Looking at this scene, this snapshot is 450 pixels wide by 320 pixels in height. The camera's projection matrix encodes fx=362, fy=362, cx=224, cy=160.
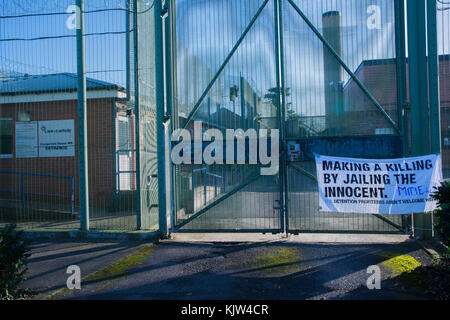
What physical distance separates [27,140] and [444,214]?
8598mm

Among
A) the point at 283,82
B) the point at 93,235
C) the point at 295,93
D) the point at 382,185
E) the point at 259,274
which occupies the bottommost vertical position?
the point at 259,274

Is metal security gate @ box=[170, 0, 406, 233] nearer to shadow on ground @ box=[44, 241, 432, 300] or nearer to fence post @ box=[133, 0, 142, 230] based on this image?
shadow on ground @ box=[44, 241, 432, 300]

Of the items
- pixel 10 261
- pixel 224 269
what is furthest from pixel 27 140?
pixel 224 269

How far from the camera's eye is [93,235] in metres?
7.70

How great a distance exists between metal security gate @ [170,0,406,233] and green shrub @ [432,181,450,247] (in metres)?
1.71

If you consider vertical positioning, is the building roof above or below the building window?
above

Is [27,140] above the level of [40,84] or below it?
below

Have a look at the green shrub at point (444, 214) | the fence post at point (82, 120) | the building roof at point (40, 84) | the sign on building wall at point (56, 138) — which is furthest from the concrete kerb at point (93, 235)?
the green shrub at point (444, 214)

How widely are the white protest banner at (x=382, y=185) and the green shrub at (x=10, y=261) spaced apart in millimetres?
4698

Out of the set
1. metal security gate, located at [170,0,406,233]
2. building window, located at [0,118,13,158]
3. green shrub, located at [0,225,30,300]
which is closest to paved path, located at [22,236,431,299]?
green shrub, located at [0,225,30,300]

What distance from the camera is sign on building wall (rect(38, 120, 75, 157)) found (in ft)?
27.9

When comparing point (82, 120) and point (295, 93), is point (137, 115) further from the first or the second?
point (295, 93)
